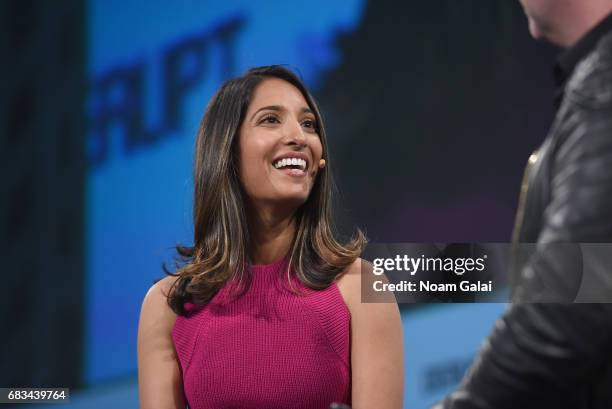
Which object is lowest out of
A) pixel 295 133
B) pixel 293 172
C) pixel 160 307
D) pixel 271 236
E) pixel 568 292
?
pixel 568 292

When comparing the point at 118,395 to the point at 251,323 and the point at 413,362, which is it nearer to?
the point at 413,362

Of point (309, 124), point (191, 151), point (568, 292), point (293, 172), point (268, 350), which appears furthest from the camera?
point (191, 151)

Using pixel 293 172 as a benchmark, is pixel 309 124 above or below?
above

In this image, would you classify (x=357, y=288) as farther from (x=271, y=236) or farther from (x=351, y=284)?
(x=271, y=236)

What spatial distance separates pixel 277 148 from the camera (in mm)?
1854

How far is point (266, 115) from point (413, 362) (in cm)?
136

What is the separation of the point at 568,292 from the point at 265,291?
3.71 ft

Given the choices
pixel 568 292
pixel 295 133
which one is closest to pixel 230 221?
pixel 295 133

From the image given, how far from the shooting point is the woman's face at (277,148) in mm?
1840

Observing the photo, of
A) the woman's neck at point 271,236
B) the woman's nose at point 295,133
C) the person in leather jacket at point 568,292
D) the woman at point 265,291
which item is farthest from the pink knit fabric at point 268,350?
the person in leather jacket at point 568,292

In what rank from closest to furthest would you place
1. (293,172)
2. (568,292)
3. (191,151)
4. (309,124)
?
(568,292), (293,172), (309,124), (191,151)

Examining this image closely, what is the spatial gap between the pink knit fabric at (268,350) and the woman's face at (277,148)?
9.2 inches

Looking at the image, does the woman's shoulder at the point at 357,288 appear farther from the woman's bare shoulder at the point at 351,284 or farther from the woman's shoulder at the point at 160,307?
the woman's shoulder at the point at 160,307

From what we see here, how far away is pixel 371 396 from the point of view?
1656mm
